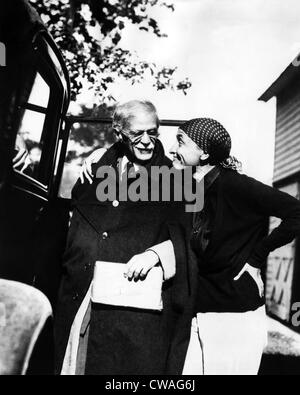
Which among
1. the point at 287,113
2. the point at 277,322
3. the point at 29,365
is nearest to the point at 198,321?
the point at 29,365

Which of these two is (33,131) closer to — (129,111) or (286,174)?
(129,111)

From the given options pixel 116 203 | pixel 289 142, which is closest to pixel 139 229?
pixel 116 203

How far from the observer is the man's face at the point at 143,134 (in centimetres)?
250

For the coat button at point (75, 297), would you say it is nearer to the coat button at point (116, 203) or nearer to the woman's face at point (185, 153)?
the coat button at point (116, 203)

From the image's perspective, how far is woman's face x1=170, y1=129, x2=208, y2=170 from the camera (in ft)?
8.32

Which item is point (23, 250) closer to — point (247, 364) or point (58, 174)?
point (58, 174)

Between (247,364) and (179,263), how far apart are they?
24.2 inches

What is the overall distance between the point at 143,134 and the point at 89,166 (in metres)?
0.34

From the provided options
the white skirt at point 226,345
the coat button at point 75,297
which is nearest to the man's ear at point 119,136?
the coat button at point 75,297

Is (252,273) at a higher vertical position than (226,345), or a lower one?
higher

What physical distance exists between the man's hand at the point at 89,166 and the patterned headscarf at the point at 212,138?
48 centimetres

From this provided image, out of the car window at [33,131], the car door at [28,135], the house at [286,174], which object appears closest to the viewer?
the car door at [28,135]

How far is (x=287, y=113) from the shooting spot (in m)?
4.77

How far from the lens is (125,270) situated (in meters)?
2.41
